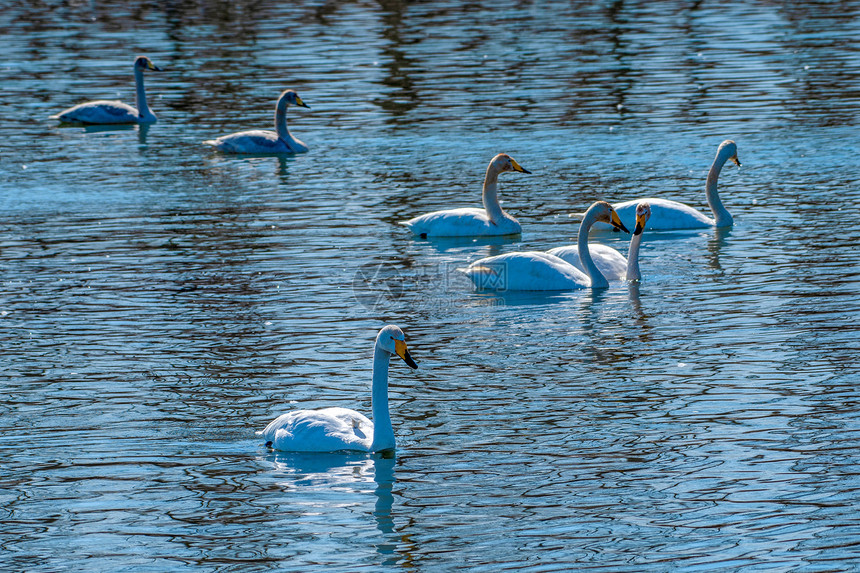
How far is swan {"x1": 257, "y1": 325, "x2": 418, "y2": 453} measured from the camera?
1060 centimetres

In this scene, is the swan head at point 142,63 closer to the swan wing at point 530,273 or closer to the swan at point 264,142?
the swan at point 264,142

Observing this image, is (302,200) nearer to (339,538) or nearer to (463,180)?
(463,180)

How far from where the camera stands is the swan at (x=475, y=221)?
19031 mm

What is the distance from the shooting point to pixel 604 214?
1664cm

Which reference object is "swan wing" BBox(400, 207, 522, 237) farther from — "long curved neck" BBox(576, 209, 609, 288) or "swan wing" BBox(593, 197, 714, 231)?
"long curved neck" BBox(576, 209, 609, 288)

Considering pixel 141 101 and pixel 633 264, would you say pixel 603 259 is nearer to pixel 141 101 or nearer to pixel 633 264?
pixel 633 264

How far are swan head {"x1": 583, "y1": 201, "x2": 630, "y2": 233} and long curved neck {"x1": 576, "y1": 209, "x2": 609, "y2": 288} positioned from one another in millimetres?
28

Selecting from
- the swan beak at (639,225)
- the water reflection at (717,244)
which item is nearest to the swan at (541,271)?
the swan beak at (639,225)

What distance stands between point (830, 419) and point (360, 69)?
26969 mm

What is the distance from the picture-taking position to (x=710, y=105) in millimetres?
29016

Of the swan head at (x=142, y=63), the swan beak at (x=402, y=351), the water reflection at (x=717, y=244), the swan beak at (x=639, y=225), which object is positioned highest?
the swan head at (x=142, y=63)

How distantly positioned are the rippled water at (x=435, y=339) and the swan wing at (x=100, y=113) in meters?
0.36

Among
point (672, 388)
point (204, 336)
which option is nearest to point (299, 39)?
point (204, 336)

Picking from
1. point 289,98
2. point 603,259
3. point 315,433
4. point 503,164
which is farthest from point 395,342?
point 289,98
